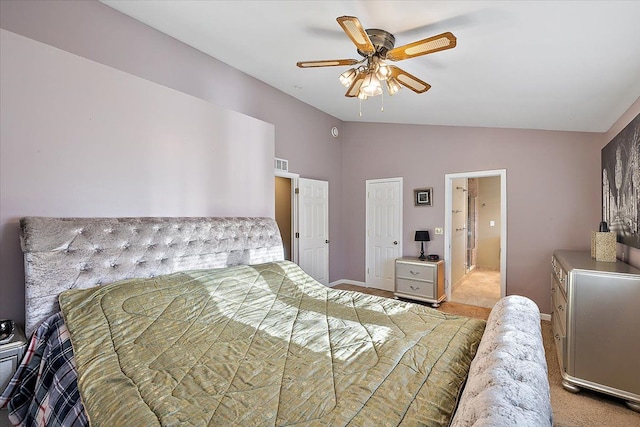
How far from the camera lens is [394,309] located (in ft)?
6.62

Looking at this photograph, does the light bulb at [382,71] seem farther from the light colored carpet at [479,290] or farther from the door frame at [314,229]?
the light colored carpet at [479,290]

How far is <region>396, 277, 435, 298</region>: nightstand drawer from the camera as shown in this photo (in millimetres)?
4320

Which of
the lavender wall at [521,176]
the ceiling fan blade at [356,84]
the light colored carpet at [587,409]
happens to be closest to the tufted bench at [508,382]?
the light colored carpet at [587,409]

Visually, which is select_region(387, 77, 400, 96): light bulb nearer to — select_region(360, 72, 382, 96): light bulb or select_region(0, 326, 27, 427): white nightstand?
select_region(360, 72, 382, 96): light bulb

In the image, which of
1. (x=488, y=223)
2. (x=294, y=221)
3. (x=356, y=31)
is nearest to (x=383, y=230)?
(x=294, y=221)

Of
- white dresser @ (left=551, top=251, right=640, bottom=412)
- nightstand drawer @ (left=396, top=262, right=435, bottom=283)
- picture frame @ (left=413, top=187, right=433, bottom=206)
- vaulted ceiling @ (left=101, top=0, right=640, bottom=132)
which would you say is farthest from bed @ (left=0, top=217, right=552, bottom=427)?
picture frame @ (left=413, top=187, right=433, bottom=206)

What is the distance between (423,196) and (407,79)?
2702mm

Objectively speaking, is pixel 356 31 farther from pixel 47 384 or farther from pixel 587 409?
pixel 587 409

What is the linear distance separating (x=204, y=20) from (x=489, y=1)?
219 cm

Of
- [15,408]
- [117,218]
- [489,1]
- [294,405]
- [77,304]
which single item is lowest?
[15,408]

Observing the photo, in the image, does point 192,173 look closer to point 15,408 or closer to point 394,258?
point 15,408

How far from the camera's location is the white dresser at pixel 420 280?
169 inches

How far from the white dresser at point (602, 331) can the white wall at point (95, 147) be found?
126 inches

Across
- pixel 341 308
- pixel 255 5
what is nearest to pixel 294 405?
pixel 341 308
